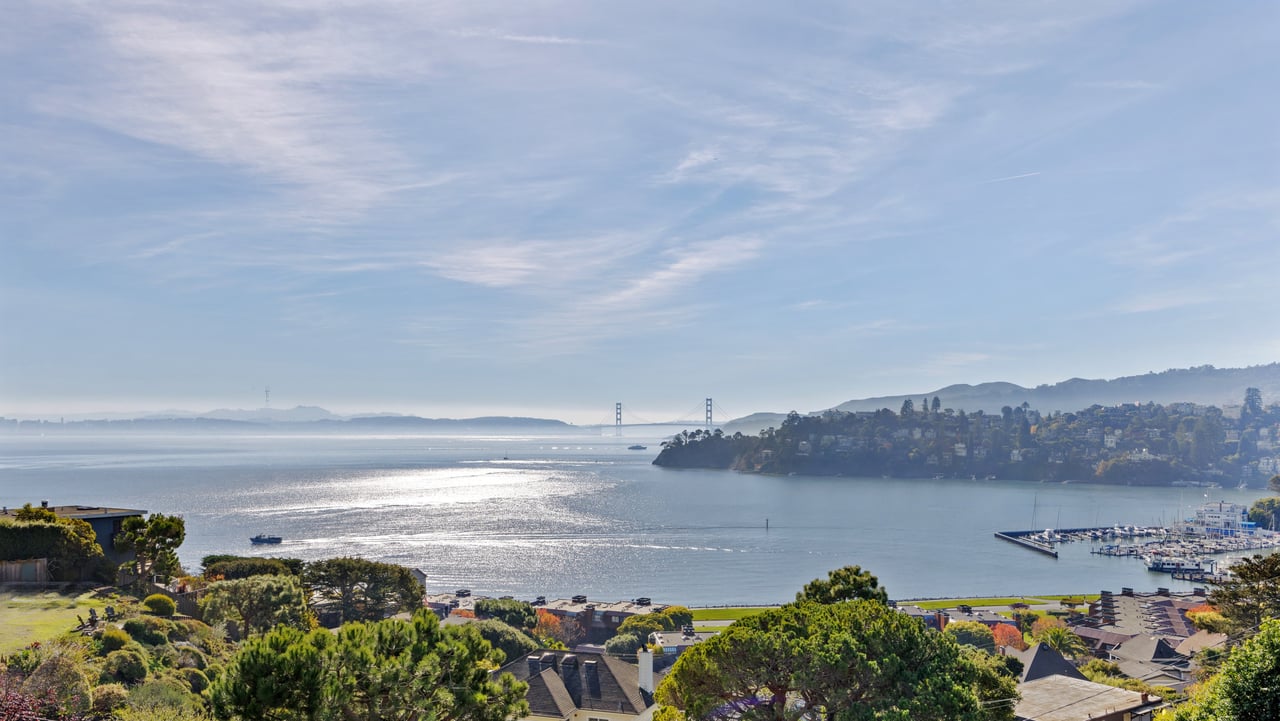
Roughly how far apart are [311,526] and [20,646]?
287 ft

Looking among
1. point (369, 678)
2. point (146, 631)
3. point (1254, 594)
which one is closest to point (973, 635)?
point (1254, 594)

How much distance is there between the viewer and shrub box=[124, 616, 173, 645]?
21797 mm

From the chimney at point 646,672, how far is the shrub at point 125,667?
13.1 metres

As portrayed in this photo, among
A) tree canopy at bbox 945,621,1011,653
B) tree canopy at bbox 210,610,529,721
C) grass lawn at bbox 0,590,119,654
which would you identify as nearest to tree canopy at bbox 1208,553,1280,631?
tree canopy at bbox 945,621,1011,653

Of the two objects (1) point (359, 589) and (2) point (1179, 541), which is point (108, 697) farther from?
(2) point (1179, 541)

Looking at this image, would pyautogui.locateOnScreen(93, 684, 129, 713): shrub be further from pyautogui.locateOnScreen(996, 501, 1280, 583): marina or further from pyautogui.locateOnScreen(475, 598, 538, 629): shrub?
pyautogui.locateOnScreen(996, 501, 1280, 583): marina

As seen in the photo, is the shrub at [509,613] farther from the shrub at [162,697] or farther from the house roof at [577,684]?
the shrub at [162,697]

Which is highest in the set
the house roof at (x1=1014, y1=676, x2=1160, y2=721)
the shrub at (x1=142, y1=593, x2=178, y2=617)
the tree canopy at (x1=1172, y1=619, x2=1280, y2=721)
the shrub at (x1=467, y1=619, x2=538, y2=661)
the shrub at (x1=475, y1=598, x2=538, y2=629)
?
the tree canopy at (x1=1172, y1=619, x2=1280, y2=721)

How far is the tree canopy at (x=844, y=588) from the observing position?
2031cm

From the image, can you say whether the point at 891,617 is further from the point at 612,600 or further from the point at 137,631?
the point at 612,600

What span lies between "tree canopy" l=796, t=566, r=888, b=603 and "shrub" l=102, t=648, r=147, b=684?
48.6ft

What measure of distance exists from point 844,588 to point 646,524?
9026 centimetres

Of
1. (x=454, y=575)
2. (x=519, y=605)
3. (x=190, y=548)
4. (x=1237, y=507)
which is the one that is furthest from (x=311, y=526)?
(x=1237, y=507)

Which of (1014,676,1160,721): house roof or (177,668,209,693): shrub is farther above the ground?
(177,668,209,693): shrub
